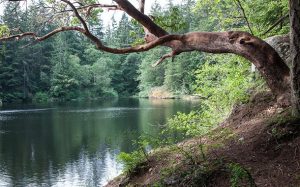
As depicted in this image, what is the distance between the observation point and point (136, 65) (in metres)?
77.3

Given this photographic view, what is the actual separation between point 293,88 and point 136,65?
2860 inches

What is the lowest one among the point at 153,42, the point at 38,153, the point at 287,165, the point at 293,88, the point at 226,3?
the point at 38,153

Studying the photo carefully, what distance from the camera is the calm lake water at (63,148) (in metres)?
18.1

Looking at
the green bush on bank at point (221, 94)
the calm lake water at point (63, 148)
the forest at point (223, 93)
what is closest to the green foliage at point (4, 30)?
the forest at point (223, 93)

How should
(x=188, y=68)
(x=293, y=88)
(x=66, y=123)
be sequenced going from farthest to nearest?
(x=188, y=68)
(x=66, y=123)
(x=293, y=88)

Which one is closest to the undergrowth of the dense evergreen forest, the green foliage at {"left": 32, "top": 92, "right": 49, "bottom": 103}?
the dense evergreen forest

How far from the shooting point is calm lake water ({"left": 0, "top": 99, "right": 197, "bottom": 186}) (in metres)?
18.1

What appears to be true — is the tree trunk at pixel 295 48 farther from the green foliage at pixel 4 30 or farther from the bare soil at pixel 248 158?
the green foliage at pixel 4 30

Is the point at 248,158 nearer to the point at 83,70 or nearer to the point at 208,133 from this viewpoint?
the point at 208,133

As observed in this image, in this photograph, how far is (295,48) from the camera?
4.99 meters

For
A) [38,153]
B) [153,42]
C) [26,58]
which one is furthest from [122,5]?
[26,58]

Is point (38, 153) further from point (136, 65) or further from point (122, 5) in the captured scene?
point (136, 65)

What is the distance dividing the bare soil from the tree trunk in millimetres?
336

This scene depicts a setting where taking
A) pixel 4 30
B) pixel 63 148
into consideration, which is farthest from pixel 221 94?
pixel 63 148
